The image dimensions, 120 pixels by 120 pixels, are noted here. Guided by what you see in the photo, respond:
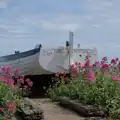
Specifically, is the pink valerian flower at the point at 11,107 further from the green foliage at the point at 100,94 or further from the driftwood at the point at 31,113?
the green foliage at the point at 100,94

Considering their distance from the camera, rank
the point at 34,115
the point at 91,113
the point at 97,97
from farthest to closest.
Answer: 1. the point at 97,97
2. the point at 91,113
3. the point at 34,115

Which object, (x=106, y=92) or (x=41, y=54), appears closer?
(x=106, y=92)

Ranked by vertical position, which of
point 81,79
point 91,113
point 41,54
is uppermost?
point 41,54

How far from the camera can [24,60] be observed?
15.5 meters

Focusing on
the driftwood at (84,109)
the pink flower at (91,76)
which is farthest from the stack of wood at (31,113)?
the pink flower at (91,76)

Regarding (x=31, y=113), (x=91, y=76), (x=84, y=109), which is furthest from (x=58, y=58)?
(x=31, y=113)

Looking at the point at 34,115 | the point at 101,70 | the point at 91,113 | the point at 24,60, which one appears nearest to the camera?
the point at 34,115

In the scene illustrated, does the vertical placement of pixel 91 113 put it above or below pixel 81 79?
below

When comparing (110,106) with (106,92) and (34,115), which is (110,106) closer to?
(106,92)

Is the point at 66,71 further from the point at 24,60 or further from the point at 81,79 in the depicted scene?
the point at 81,79

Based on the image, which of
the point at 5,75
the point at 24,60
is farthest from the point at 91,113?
the point at 24,60

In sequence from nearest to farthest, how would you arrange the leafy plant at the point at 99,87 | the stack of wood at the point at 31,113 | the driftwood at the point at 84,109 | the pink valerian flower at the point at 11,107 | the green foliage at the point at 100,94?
1. the pink valerian flower at the point at 11,107
2. the stack of wood at the point at 31,113
3. the driftwood at the point at 84,109
4. the green foliage at the point at 100,94
5. the leafy plant at the point at 99,87

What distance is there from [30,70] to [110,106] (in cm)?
702

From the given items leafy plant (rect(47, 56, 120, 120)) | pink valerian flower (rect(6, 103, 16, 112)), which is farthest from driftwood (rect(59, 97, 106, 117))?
pink valerian flower (rect(6, 103, 16, 112))
